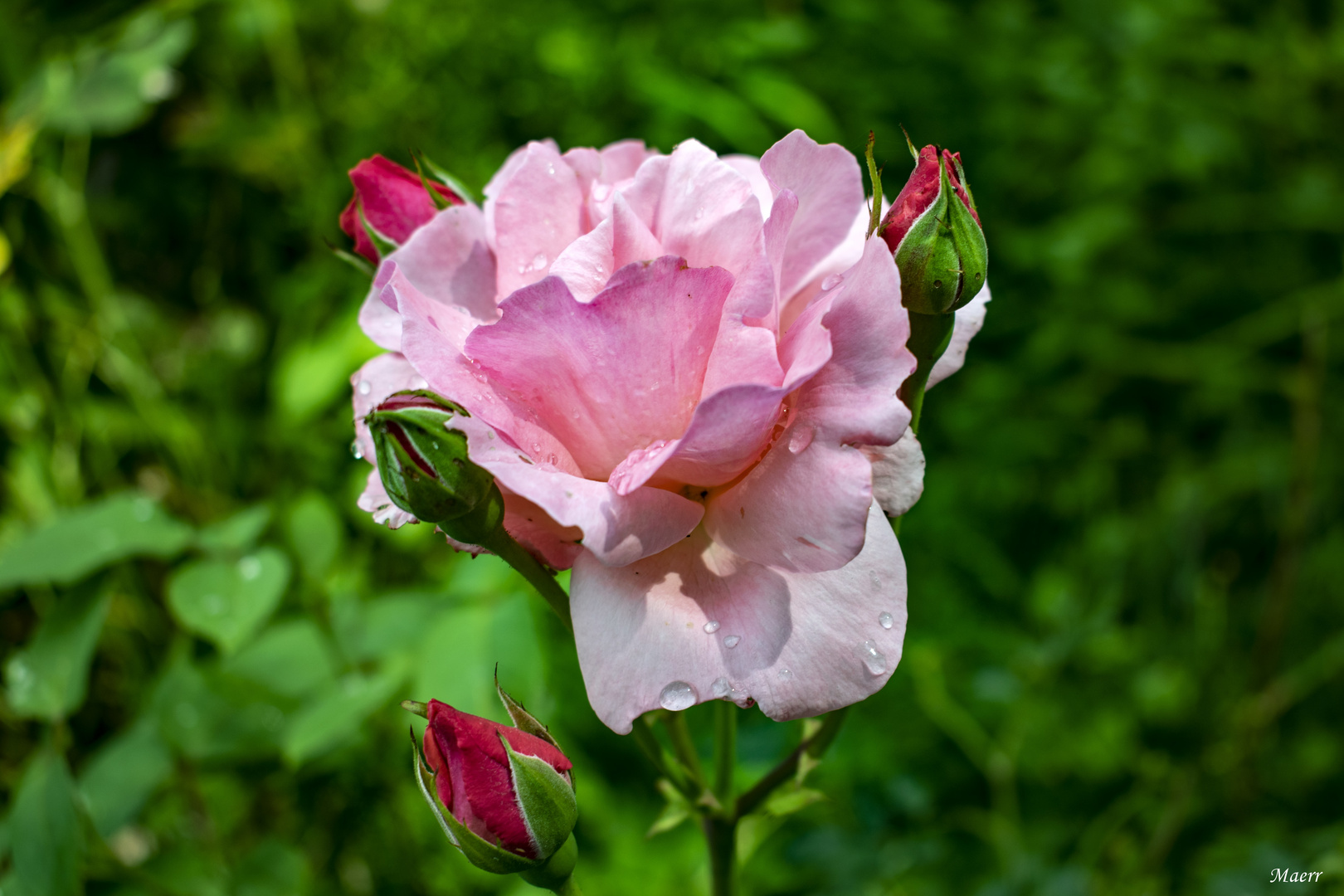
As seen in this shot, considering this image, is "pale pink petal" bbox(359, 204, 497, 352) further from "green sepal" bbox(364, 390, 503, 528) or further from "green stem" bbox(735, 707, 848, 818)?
"green stem" bbox(735, 707, 848, 818)

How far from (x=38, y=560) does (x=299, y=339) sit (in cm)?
58

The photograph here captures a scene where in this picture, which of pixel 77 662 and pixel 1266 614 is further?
pixel 1266 614

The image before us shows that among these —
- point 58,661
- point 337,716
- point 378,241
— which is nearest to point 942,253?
point 378,241

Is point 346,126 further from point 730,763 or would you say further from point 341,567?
point 730,763

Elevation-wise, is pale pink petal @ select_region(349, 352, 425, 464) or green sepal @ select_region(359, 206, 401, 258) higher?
green sepal @ select_region(359, 206, 401, 258)

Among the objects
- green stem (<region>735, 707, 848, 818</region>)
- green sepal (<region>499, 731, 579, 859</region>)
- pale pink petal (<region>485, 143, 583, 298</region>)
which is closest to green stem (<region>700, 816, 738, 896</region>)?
green stem (<region>735, 707, 848, 818</region>)

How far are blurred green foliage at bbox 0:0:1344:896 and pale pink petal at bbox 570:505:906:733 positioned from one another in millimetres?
323

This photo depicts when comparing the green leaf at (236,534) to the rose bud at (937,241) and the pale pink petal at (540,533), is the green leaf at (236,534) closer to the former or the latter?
the pale pink petal at (540,533)

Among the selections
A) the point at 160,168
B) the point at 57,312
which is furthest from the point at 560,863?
the point at 160,168

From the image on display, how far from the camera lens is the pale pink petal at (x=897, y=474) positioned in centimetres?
44

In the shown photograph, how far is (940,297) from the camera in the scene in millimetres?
431

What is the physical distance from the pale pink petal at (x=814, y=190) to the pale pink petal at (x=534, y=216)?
0.36 feet

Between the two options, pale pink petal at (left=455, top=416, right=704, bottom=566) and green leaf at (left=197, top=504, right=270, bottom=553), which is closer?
pale pink petal at (left=455, top=416, right=704, bottom=566)

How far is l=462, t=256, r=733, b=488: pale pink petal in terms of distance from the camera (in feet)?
1.29
